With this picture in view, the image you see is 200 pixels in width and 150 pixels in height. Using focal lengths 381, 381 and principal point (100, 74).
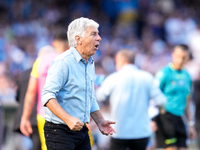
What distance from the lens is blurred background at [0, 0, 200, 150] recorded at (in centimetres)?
1255

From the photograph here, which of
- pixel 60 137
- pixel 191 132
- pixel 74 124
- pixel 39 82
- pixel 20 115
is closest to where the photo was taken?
pixel 74 124

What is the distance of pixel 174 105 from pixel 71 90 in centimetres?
327

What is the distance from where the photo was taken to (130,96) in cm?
565

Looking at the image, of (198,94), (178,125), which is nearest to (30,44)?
(198,94)

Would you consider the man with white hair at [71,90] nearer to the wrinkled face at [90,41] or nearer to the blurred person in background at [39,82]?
the wrinkled face at [90,41]

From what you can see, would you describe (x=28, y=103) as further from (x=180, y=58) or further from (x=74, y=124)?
(x=180, y=58)

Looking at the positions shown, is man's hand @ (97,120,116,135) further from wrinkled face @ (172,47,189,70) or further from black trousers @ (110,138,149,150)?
wrinkled face @ (172,47,189,70)

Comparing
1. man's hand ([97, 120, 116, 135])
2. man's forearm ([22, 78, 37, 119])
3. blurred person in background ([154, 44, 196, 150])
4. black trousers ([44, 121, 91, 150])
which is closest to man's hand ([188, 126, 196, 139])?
blurred person in background ([154, 44, 196, 150])

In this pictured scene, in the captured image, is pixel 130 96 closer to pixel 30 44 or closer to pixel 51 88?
pixel 51 88

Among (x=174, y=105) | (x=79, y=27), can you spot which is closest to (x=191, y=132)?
(x=174, y=105)

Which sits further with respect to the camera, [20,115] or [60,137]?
[20,115]

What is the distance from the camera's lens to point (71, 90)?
3527 mm

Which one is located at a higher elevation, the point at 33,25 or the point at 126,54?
the point at 33,25

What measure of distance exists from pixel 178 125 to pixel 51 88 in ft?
→ 11.9
